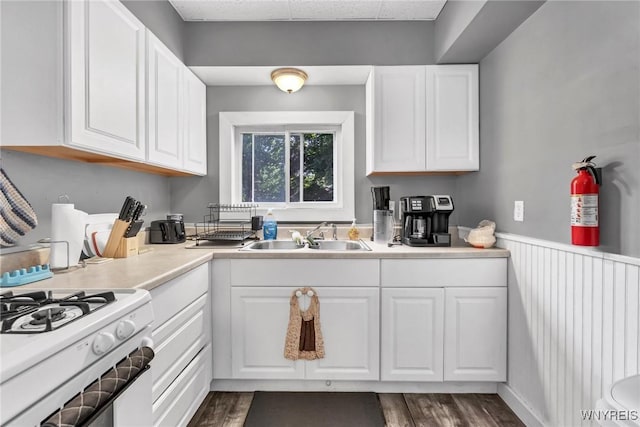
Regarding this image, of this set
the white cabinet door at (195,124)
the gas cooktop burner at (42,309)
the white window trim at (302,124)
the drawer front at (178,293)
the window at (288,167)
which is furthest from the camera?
the window at (288,167)

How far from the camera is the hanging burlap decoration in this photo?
183cm

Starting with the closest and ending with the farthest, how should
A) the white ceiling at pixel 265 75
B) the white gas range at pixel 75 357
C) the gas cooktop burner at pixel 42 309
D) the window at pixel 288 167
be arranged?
the white gas range at pixel 75 357 < the gas cooktop burner at pixel 42 309 < the white ceiling at pixel 265 75 < the window at pixel 288 167

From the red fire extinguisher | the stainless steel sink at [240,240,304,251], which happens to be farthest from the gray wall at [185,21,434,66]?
the red fire extinguisher

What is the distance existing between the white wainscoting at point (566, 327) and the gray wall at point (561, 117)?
Result: 9cm

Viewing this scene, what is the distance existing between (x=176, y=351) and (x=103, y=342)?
691 millimetres

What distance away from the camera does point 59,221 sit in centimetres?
135

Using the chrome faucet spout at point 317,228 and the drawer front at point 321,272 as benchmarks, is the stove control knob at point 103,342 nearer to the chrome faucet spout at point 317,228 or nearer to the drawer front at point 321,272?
the drawer front at point 321,272

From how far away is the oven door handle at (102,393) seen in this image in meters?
0.66

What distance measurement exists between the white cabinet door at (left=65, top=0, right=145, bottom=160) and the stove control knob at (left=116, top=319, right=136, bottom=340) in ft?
2.47

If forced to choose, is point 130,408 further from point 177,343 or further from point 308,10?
point 308,10

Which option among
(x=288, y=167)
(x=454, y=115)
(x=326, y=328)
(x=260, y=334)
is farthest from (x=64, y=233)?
(x=454, y=115)

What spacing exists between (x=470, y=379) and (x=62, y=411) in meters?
1.94

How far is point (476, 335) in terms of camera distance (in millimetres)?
1867

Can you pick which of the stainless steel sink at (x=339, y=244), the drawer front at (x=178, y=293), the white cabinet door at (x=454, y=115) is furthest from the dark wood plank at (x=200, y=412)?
the white cabinet door at (x=454, y=115)
